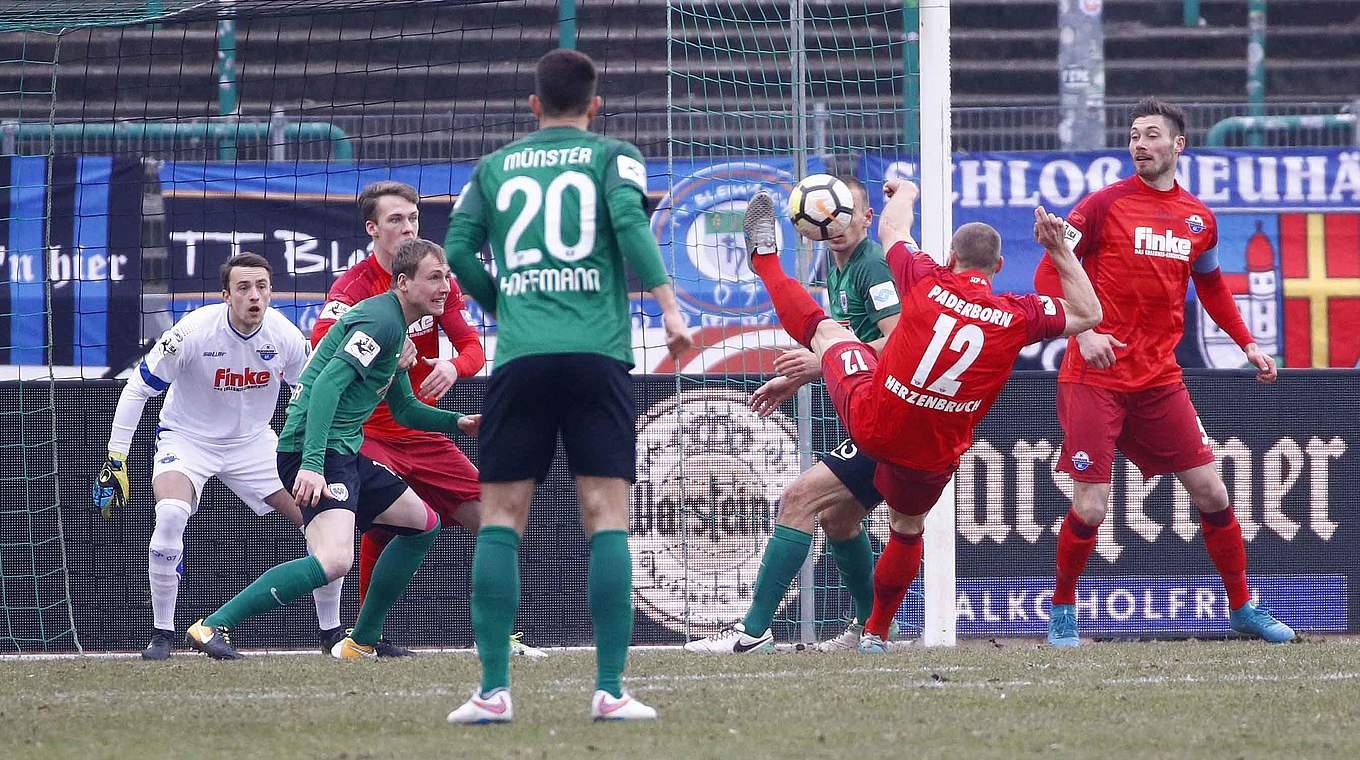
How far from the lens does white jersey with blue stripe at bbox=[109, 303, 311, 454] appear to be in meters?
7.83

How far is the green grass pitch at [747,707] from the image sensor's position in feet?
13.8

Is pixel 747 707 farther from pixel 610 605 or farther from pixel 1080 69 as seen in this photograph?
pixel 1080 69

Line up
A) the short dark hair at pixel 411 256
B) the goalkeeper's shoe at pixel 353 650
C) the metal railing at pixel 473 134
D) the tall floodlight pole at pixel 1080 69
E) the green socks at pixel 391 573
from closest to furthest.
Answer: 1. the short dark hair at pixel 411 256
2. the green socks at pixel 391 573
3. the goalkeeper's shoe at pixel 353 650
4. the metal railing at pixel 473 134
5. the tall floodlight pole at pixel 1080 69

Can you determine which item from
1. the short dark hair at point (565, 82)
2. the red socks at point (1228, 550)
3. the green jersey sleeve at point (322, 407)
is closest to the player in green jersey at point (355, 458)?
the green jersey sleeve at point (322, 407)

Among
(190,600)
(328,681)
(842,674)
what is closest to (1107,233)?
(842,674)

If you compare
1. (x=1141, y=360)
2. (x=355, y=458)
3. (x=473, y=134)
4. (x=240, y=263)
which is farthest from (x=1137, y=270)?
(x=473, y=134)

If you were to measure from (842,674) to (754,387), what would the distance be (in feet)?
9.07

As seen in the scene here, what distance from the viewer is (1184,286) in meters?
7.39

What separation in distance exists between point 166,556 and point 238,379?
91cm

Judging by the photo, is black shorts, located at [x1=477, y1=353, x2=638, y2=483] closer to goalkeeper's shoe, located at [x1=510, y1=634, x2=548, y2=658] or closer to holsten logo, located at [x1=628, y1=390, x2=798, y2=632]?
goalkeeper's shoe, located at [x1=510, y1=634, x2=548, y2=658]

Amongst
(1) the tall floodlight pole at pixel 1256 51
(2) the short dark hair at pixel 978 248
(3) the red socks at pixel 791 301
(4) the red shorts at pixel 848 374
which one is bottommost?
(4) the red shorts at pixel 848 374

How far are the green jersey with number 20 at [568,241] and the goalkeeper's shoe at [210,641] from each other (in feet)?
10.2

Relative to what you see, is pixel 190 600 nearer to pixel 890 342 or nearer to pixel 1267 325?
pixel 890 342

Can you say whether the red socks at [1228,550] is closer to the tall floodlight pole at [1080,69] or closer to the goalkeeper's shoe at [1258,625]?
the goalkeeper's shoe at [1258,625]
